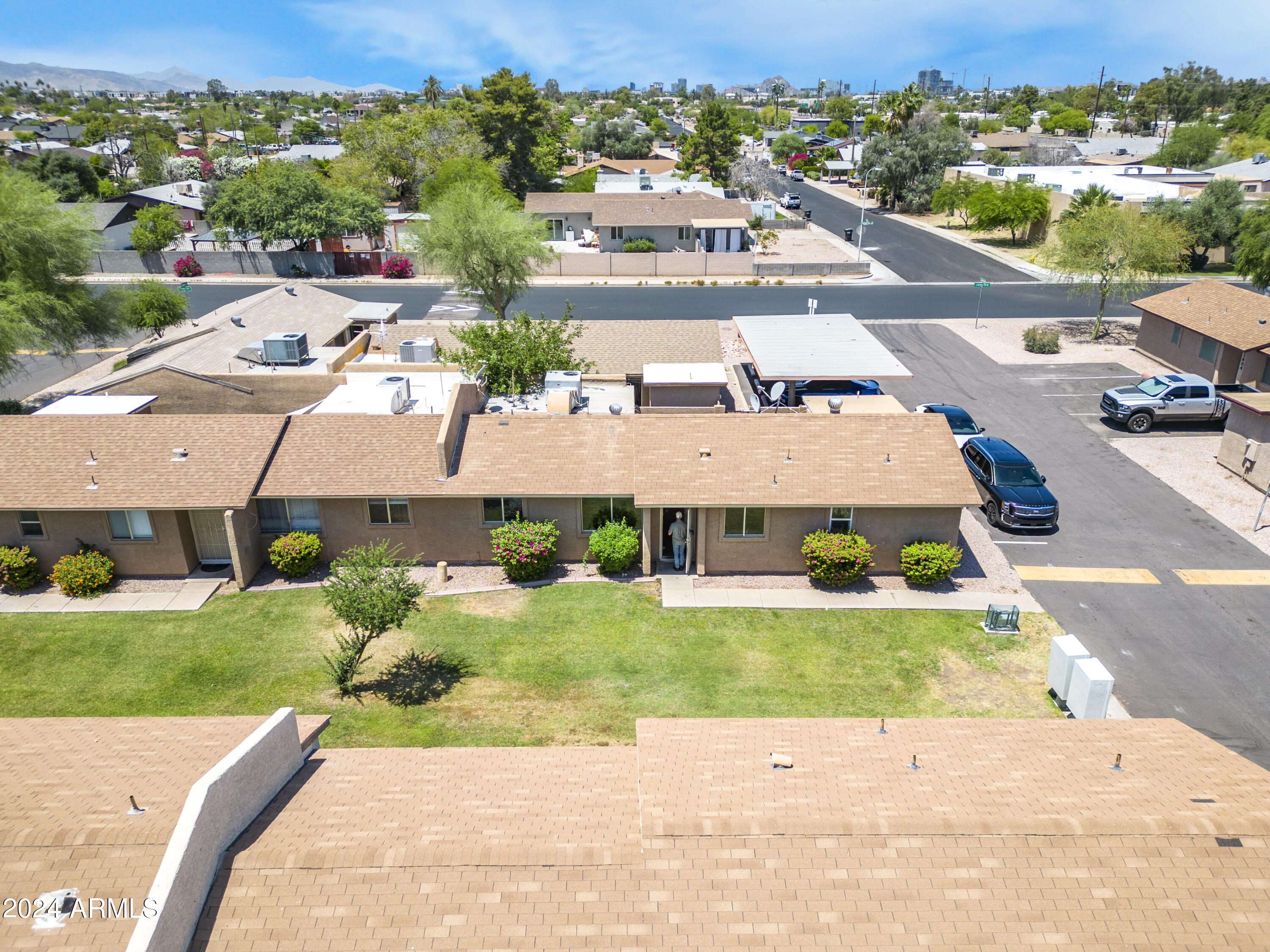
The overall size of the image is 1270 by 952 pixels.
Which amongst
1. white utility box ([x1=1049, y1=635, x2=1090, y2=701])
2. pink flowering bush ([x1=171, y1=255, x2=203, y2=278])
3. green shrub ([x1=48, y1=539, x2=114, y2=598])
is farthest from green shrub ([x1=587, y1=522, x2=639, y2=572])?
pink flowering bush ([x1=171, y1=255, x2=203, y2=278])

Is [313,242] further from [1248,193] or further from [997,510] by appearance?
[1248,193]

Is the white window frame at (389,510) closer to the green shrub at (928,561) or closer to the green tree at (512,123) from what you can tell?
the green shrub at (928,561)

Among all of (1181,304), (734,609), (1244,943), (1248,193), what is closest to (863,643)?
(734,609)

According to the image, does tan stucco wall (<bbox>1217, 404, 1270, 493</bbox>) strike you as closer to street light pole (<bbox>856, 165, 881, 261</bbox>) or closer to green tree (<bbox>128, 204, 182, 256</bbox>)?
street light pole (<bbox>856, 165, 881, 261</bbox>)

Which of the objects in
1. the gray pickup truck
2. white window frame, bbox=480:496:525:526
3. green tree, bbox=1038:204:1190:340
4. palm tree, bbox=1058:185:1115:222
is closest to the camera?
white window frame, bbox=480:496:525:526

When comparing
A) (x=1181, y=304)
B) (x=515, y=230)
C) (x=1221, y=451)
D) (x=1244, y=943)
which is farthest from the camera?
(x=515, y=230)

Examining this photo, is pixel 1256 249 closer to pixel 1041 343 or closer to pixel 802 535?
pixel 1041 343

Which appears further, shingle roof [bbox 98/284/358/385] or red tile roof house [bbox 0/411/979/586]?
shingle roof [bbox 98/284/358/385]
